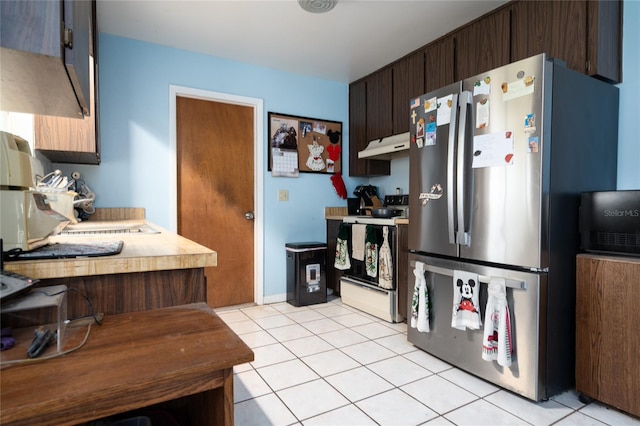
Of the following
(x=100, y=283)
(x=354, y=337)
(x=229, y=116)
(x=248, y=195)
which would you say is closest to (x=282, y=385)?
(x=354, y=337)

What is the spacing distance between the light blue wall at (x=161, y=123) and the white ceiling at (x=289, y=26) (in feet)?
0.48

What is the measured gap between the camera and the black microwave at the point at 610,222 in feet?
5.30

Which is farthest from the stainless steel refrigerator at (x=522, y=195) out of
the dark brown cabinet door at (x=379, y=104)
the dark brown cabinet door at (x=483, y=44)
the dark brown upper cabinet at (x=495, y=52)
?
the dark brown cabinet door at (x=379, y=104)

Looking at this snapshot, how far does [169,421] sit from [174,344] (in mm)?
418

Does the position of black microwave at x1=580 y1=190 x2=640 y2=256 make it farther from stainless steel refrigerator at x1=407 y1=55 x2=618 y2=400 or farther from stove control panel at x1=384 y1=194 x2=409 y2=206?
stove control panel at x1=384 y1=194 x2=409 y2=206

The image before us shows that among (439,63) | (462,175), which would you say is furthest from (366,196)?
(462,175)

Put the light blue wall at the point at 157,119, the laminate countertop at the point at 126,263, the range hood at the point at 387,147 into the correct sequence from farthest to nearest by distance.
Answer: the range hood at the point at 387,147 < the light blue wall at the point at 157,119 < the laminate countertop at the point at 126,263

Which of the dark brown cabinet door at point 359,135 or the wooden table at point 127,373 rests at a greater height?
the dark brown cabinet door at point 359,135

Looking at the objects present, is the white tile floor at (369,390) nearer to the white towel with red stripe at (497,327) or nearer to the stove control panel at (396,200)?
the white towel with red stripe at (497,327)

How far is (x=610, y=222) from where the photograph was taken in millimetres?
1682

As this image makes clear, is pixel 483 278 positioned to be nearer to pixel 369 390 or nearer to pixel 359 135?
pixel 369 390

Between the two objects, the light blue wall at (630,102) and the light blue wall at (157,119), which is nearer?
the light blue wall at (630,102)

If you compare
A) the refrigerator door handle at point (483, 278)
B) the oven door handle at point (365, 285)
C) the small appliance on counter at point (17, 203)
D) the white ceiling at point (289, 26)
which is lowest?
the oven door handle at point (365, 285)

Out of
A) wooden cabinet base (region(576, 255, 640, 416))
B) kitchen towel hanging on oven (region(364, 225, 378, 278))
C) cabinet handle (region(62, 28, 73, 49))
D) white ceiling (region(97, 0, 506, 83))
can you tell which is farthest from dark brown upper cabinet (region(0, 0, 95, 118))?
kitchen towel hanging on oven (region(364, 225, 378, 278))
